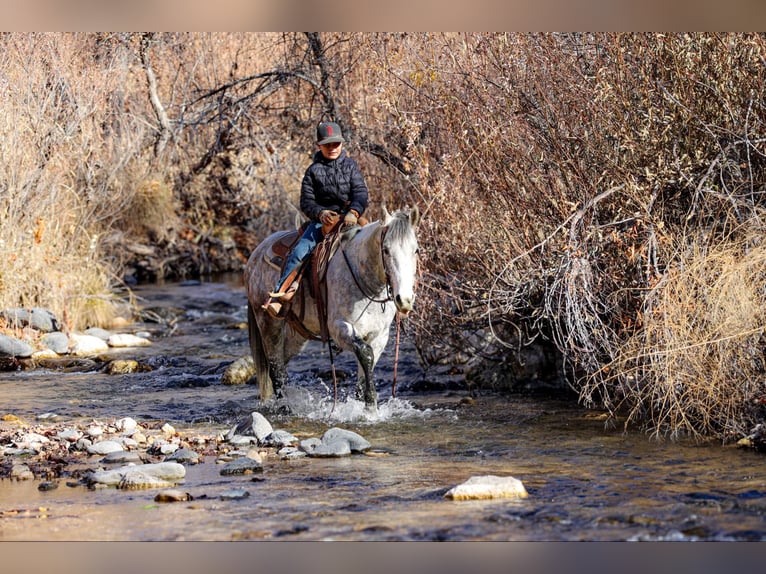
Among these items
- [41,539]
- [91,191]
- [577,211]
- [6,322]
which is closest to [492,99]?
[577,211]

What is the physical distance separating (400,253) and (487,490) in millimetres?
2415

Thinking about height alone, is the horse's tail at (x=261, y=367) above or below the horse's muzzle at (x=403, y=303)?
below

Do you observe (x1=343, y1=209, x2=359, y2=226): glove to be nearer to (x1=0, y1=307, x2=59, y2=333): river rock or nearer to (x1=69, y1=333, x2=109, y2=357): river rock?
(x1=69, y1=333, x2=109, y2=357): river rock

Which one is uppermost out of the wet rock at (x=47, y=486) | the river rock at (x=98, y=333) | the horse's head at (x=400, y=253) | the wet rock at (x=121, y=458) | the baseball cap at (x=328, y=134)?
the baseball cap at (x=328, y=134)

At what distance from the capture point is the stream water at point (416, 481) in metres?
5.63

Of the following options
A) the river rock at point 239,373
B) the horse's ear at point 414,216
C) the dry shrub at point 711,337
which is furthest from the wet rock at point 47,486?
the river rock at point 239,373

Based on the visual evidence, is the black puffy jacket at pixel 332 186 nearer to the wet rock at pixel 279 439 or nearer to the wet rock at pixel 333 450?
the wet rock at pixel 279 439

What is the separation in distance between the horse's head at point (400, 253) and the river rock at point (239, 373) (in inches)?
149

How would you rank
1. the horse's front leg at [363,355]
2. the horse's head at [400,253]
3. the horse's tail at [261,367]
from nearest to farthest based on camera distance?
the horse's head at [400,253]
the horse's front leg at [363,355]
the horse's tail at [261,367]

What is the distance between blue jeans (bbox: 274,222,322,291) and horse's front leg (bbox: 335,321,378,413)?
715mm

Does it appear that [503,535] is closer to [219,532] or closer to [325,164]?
[219,532]

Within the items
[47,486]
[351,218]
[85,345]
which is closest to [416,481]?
[47,486]

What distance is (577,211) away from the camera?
8.58 m
